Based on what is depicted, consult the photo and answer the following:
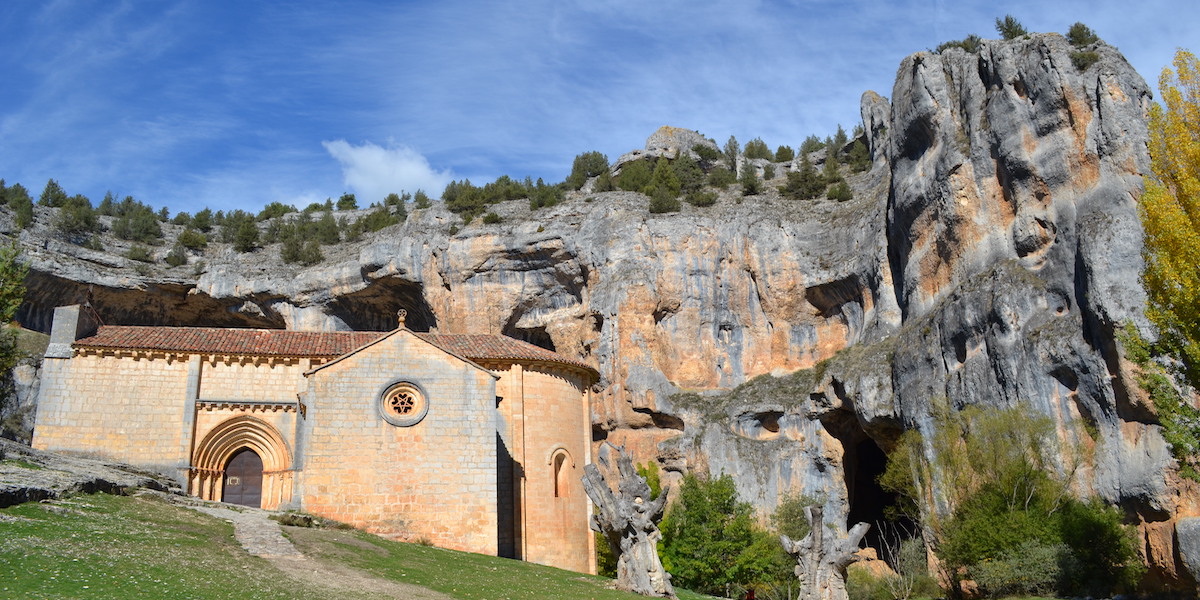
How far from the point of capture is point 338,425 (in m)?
27.0

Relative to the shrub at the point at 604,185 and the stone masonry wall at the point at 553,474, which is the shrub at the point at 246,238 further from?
the stone masonry wall at the point at 553,474

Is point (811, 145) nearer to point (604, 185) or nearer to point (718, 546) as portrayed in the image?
point (604, 185)

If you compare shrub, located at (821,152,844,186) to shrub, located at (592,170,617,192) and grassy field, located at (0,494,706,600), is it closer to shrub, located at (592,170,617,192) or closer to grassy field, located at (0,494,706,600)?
shrub, located at (592,170,617,192)

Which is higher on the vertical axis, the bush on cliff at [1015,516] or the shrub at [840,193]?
the shrub at [840,193]

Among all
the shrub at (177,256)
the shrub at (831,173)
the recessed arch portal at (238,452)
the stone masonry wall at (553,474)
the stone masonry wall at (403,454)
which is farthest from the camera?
the shrub at (831,173)

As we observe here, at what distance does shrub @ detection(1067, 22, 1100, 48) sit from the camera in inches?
1298

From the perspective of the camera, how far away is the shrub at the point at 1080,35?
3296cm

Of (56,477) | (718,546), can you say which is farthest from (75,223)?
(718,546)

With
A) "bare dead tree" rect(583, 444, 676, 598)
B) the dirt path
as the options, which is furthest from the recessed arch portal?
Result: "bare dead tree" rect(583, 444, 676, 598)

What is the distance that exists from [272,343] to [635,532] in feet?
55.5

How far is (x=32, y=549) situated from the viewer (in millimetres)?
13453

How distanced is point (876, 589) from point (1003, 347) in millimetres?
9914

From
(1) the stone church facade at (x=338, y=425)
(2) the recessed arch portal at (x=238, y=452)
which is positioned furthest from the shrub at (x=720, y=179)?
(2) the recessed arch portal at (x=238, y=452)

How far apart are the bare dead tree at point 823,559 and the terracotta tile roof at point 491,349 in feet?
43.1
